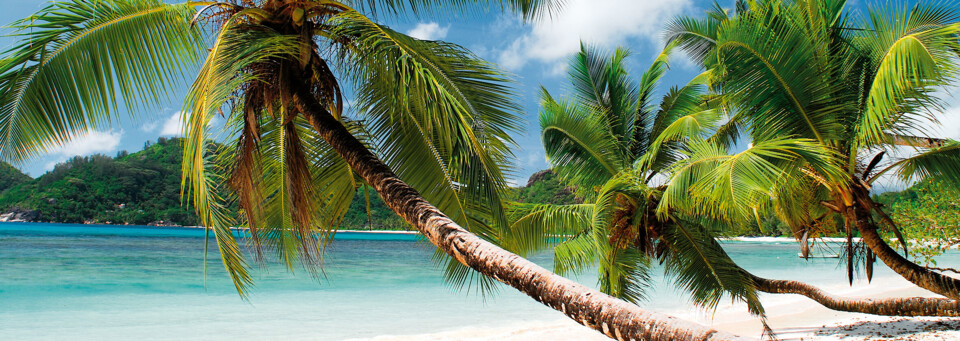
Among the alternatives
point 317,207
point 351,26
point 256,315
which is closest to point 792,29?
point 351,26

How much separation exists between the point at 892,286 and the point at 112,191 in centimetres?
4437

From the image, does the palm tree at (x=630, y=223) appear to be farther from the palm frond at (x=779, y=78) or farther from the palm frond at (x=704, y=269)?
the palm frond at (x=779, y=78)

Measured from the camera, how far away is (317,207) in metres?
4.60

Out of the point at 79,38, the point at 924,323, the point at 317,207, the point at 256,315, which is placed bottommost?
the point at 256,315

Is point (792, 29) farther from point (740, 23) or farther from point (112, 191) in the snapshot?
point (112, 191)

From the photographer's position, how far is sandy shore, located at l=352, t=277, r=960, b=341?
845 cm

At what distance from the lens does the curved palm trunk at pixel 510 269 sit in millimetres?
1867

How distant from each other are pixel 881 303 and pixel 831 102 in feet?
11.7

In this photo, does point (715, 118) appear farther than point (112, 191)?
No

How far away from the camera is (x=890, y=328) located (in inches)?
353

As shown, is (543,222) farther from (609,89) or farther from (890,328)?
(890,328)

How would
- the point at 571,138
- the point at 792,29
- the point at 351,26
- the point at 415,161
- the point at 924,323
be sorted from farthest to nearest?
the point at 924,323
the point at 571,138
the point at 792,29
the point at 415,161
the point at 351,26

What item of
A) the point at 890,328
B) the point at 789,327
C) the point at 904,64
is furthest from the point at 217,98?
the point at 789,327

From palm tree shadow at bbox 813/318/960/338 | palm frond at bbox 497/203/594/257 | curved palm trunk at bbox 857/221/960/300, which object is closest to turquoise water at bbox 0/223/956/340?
palm frond at bbox 497/203/594/257
